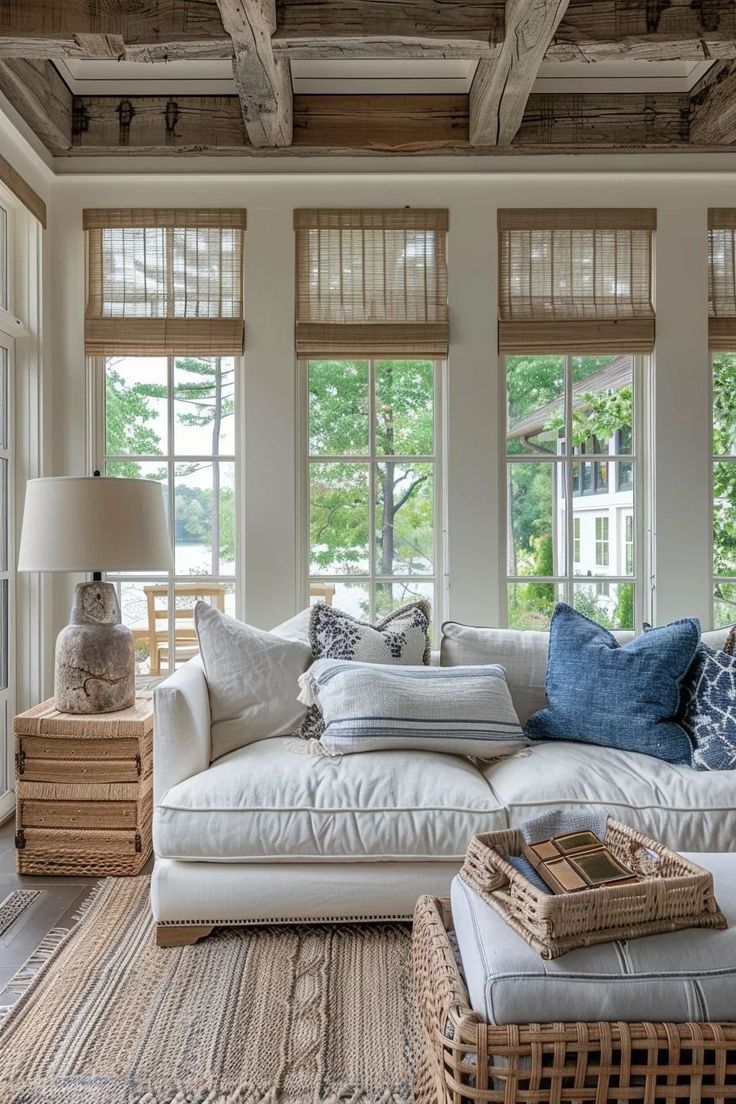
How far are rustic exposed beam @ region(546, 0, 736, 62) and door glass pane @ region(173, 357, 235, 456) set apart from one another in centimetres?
180

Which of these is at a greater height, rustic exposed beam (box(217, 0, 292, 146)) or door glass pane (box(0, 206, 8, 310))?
rustic exposed beam (box(217, 0, 292, 146))

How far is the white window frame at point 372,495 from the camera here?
3.37 m

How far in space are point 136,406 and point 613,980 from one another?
9.66 ft

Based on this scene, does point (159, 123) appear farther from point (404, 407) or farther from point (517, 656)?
point (517, 656)

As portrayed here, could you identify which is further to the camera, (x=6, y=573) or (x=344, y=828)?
(x=6, y=573)

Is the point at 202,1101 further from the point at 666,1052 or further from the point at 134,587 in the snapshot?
the point at 134,587

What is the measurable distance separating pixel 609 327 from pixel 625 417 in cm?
41

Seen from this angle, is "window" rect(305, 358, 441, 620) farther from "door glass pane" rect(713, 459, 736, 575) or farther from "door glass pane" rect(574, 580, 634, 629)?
"door glass pane" rect(713, 459, 736, 575)

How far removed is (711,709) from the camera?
2.31 m

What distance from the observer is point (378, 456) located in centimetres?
340

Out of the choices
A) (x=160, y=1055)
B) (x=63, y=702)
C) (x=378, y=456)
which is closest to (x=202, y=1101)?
(x=160, y=1055)

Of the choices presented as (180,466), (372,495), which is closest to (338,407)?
(372,495)

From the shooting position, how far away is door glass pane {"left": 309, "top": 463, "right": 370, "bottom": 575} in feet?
11.1

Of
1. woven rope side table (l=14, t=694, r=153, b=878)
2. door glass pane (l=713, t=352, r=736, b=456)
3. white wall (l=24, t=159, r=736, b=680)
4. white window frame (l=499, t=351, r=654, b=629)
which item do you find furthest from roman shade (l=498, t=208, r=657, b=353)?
woven rope side table (l=14, t=694, r=153, b=878)
